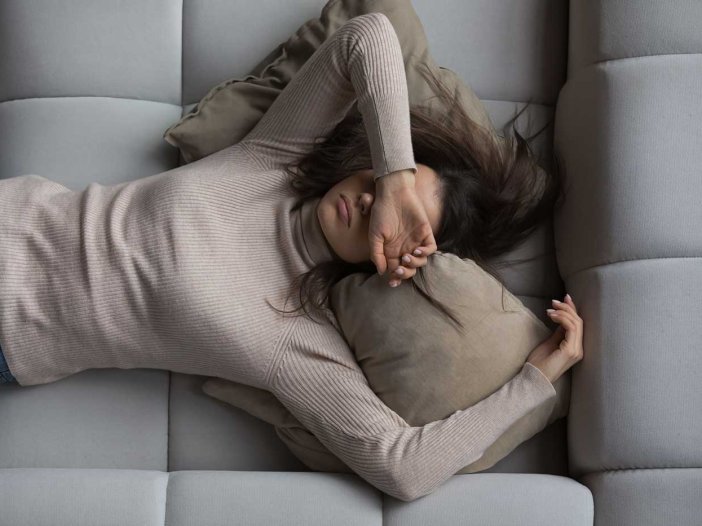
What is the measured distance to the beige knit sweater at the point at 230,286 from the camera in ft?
4.32

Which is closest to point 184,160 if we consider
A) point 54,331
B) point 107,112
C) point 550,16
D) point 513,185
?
point 107,112

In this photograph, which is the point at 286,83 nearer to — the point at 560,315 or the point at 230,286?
the point at 230,286

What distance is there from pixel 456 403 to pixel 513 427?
0.38 feet

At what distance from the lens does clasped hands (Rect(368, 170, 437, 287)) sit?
1286 mm

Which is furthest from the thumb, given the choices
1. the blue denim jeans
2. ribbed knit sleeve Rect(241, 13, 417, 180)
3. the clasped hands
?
the blue denim jeans

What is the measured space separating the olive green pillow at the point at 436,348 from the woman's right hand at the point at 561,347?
0.02 meters

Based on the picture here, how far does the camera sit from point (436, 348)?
1.35 metres

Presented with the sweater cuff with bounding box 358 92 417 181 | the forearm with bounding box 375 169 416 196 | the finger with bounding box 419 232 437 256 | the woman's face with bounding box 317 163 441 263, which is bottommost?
the finger with bounding box 419 232 437 256

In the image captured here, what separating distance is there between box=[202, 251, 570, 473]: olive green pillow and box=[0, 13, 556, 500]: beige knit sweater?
0.03 meters

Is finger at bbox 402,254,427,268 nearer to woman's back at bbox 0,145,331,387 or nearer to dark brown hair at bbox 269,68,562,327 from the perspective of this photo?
dark brown hair at bbox 269,68,562,327

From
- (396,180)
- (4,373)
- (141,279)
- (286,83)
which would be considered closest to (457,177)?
(396,180)

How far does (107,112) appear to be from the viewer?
4.99 ft

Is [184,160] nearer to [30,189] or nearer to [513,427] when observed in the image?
[30,189]

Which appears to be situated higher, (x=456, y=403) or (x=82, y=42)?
(x=82, y=42)
